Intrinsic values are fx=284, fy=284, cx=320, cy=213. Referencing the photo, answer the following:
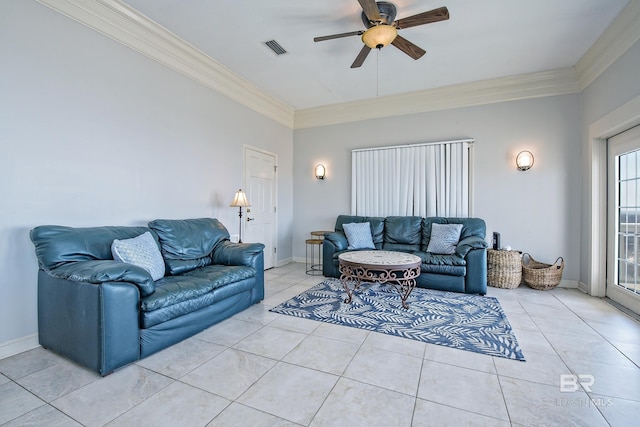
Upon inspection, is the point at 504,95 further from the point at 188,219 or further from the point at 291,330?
the point at 188,219

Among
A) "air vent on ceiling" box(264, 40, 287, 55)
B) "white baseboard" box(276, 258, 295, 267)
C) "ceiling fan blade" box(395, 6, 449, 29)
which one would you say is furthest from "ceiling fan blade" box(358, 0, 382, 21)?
"white baseboard" box(276, 258, 295, 267)

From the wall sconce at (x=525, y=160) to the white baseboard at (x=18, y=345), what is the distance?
5885 mm

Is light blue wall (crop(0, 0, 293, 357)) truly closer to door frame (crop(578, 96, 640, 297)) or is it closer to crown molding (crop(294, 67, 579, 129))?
crown molding (crop(294, 67, 579, 129))

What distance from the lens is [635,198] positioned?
10.2 ft

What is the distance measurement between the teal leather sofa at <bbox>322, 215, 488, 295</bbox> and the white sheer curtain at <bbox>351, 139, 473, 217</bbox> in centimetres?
26

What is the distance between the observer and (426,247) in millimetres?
4430

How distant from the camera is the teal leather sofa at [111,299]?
1.90 metres

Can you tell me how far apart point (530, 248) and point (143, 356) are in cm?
496

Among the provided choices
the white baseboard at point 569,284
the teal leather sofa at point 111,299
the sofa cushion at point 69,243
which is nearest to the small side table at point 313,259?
the teal leather sofa at point 111,299

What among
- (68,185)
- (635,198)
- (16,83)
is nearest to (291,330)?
(68,185)

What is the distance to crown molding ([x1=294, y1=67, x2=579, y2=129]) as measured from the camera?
4.04 m
